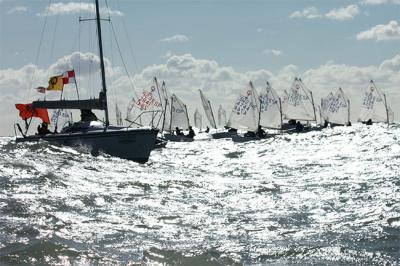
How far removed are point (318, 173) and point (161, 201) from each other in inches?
409

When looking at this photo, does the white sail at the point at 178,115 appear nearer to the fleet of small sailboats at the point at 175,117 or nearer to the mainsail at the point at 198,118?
the fleet of small sailboats at the point at 175,117

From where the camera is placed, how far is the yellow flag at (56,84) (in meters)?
39.7

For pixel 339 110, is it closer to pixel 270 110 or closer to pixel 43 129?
pixel 270 110

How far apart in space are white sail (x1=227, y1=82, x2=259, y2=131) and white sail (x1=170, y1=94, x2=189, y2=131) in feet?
35.1

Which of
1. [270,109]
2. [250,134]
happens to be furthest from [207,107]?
[250,134]

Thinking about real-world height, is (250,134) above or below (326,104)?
below

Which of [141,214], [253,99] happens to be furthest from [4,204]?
[253,99]

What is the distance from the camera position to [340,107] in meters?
104

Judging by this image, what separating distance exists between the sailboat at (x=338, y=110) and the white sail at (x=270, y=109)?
23.5 m

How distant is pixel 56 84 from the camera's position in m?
39.8

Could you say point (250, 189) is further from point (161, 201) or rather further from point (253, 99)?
point (253, 99)

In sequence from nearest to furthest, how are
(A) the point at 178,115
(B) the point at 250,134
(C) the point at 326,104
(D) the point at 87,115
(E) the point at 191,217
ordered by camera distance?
(E) the point at 191,217 < (D) the point at 87,115 < (B) the point at 250,134 < (A) the point at 178,115 < (C) the point at 326,104

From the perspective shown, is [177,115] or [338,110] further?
[338,110]

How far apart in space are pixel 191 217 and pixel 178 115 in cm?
7309
